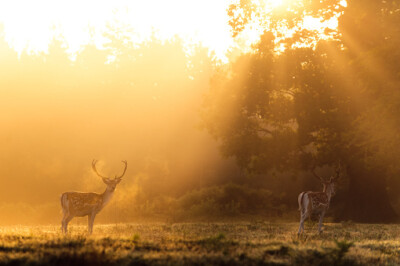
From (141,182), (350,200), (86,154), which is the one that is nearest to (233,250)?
(350,200)

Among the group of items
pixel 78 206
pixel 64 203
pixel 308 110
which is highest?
pixel 308 110

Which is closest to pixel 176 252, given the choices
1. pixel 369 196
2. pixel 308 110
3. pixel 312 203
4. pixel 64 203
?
pixel 64 203

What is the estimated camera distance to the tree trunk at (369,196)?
39.4 metres

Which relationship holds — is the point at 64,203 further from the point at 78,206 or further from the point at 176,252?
the point at 176,252

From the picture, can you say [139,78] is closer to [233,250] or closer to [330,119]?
[330,119]

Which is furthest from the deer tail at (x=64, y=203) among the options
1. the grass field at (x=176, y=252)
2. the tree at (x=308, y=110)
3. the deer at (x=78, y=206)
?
the tree at (x=308, y=110)

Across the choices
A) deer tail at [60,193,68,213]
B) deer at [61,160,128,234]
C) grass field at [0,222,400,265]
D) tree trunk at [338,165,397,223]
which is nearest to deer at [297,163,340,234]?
grass field at [0,222,400,265]

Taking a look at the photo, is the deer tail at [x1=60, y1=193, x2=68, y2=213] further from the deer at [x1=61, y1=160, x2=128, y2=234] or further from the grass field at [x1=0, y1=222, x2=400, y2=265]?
the grass field at [x1=0, y1=222, x2=400, y2=265]

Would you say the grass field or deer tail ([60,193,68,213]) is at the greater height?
deer tail ([60,193,68,213])

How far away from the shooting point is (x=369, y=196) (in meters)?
39.7

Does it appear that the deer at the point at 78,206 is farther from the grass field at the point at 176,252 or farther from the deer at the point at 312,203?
the deer at the point at 312,203

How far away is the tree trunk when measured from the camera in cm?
3944

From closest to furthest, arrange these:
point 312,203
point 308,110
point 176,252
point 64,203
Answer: point 176,252, point 64,203, point 312,203, point 308,110

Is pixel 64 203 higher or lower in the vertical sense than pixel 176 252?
higher
